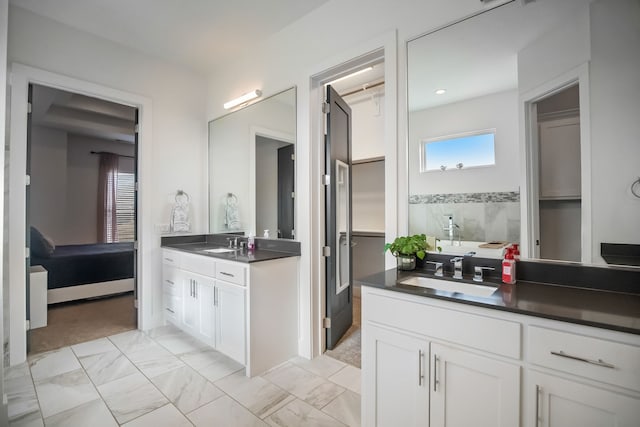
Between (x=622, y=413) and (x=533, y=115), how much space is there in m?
1.31

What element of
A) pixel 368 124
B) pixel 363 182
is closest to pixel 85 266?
pixel 363 182

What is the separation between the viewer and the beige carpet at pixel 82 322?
9.07 ft

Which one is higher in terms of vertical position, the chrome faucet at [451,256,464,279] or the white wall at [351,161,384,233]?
the white wall at [351,161,384,233]

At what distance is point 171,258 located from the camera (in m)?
2.96

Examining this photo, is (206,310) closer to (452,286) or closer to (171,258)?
(171,258)

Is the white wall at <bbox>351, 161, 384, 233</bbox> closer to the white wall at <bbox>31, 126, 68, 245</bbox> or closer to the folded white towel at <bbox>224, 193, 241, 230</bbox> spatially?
the folded white towel at <bbox>224, 193, 241, 230</bbox>

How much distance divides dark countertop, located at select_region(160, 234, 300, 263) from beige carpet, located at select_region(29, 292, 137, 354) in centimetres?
90

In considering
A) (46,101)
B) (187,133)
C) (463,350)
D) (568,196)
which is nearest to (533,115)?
(568,196)

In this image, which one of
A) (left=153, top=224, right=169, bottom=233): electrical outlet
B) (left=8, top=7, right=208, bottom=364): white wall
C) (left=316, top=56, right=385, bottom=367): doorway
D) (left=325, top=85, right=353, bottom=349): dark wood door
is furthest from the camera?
(left=153, top=224, right=169, bottom=233): electrical outlet

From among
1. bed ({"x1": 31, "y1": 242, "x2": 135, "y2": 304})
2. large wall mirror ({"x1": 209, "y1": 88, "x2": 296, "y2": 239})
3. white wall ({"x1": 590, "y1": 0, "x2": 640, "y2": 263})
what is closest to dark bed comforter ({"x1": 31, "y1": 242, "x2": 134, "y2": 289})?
bed ({"x1": 31, "y1": 242, "x2": 135, "y2": 304})

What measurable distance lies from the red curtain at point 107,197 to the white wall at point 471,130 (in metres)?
6.46

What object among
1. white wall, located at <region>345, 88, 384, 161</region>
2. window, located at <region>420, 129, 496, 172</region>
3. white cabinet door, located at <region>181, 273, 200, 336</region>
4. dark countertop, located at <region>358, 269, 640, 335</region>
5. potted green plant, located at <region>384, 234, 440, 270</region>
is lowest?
white cabinet door, located at <region>181, 273, 200, 336</region>

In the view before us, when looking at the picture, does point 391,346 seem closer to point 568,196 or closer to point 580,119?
point 568,196

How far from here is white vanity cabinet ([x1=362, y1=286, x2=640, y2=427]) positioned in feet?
3.08
